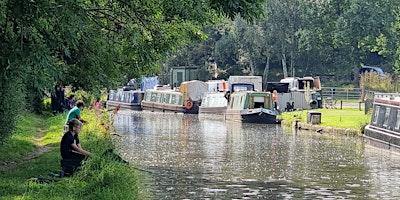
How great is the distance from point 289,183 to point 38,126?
14.6m

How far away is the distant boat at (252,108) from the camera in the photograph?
40.3m

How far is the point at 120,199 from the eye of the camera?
35.9ft

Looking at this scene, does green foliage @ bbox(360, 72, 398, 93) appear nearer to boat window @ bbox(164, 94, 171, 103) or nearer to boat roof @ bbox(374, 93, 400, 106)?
boat window @ bbox(164, 94, 171, 103)

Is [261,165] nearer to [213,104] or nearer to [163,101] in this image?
[213,104]

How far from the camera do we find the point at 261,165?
20.8 metres

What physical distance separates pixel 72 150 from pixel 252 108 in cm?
3021

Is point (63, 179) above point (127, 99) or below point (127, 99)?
below

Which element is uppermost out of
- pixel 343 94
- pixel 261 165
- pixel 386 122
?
pixel 343 94

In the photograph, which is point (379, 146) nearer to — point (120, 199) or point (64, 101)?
point (120, 199)

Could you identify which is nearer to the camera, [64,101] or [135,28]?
[135,28]

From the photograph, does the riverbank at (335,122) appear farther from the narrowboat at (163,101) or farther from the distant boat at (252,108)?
the narrowboat at (163,101)

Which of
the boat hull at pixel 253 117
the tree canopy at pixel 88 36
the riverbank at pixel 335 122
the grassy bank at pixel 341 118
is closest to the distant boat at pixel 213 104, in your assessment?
the boat hull at pixel 253 117

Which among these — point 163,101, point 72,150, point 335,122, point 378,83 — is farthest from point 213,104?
point 72,150

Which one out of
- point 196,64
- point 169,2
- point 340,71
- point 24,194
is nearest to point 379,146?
point 169,2
